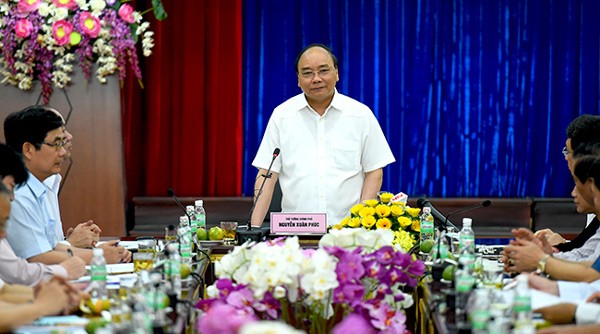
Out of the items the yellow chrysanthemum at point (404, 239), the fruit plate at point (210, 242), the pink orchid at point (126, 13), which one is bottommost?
the fruit plate at point (210, 242)

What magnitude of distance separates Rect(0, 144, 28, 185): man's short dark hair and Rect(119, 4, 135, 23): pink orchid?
7.42ft

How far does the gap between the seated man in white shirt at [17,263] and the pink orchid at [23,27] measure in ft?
6.43

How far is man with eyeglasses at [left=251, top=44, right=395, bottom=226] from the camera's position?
4.31 m

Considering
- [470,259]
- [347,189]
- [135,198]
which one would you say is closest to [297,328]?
[470,259]

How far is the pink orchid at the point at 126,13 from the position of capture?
4.95 m

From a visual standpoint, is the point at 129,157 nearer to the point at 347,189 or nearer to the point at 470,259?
the point at 347,189

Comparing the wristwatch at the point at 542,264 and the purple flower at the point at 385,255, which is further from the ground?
the purple flower at the point at 385,255

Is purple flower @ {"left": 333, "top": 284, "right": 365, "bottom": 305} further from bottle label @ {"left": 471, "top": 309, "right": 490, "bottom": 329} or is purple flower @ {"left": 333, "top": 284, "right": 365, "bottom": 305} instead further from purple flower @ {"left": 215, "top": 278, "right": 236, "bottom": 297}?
bottle label @ {"left": 471, "top": 309, "right": 490, "bottom": 329}

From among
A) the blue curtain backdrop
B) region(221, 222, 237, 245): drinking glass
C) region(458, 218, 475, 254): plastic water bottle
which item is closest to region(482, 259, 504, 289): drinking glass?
region(458, 218, 475, 254): plastic water bottle

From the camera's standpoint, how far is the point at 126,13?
16.3 feet

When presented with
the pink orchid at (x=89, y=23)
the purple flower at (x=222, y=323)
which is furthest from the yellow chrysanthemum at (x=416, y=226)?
the pink orchid at (x=89, y=23)

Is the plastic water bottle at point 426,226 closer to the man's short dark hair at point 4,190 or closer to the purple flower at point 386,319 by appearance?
the purple flower at point 386,319

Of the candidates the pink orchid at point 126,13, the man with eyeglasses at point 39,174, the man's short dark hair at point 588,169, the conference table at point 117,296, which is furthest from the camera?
the pink orchid at point 126,13

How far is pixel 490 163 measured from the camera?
617 cm
